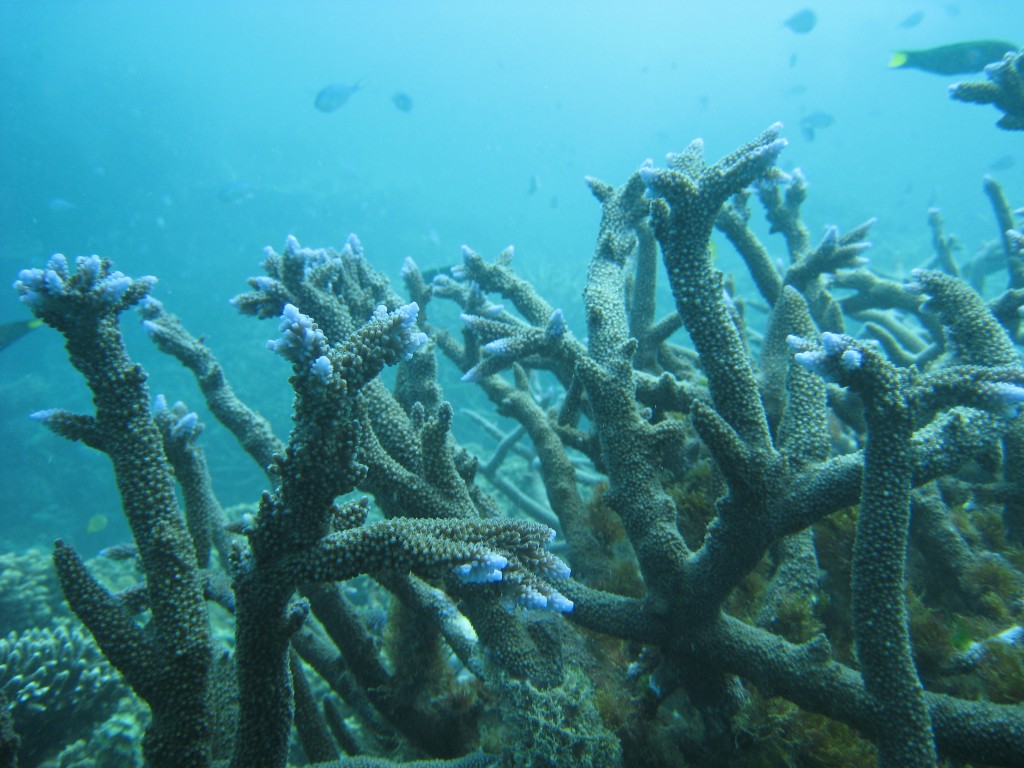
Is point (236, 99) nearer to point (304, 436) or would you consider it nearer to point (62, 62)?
point (62, 62)

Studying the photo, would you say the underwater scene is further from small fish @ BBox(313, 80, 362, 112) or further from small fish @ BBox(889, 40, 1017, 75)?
small fish @ BBox(313, 80, 362, 112)

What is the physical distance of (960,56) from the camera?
22.7 feet

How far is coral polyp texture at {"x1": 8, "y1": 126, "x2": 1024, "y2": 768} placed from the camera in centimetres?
182

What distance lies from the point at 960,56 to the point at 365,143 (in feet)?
369

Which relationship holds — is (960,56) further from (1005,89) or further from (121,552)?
(121,552)

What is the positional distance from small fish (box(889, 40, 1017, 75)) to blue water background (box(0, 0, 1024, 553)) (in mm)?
4940

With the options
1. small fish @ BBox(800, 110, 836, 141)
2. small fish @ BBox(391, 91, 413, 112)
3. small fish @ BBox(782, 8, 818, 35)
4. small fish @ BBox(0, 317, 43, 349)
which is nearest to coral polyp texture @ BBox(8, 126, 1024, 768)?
small fish @ BBox(0, 317, 43, 349)

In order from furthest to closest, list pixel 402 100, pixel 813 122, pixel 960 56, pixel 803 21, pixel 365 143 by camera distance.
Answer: pixel 365 143 < pixel 803 21 < pixel 813 122 < pixel 402 100 < pixel 960 56

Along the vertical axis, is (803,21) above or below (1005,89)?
above

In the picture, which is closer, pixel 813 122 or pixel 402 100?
pixel 402 100

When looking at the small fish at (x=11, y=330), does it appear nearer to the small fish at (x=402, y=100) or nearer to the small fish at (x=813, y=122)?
the small fish at (x=402, y=100)

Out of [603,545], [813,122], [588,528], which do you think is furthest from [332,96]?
[603,545]

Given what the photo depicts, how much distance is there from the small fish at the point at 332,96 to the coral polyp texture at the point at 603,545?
2116 centimetres

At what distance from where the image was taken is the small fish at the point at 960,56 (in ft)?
20.3
